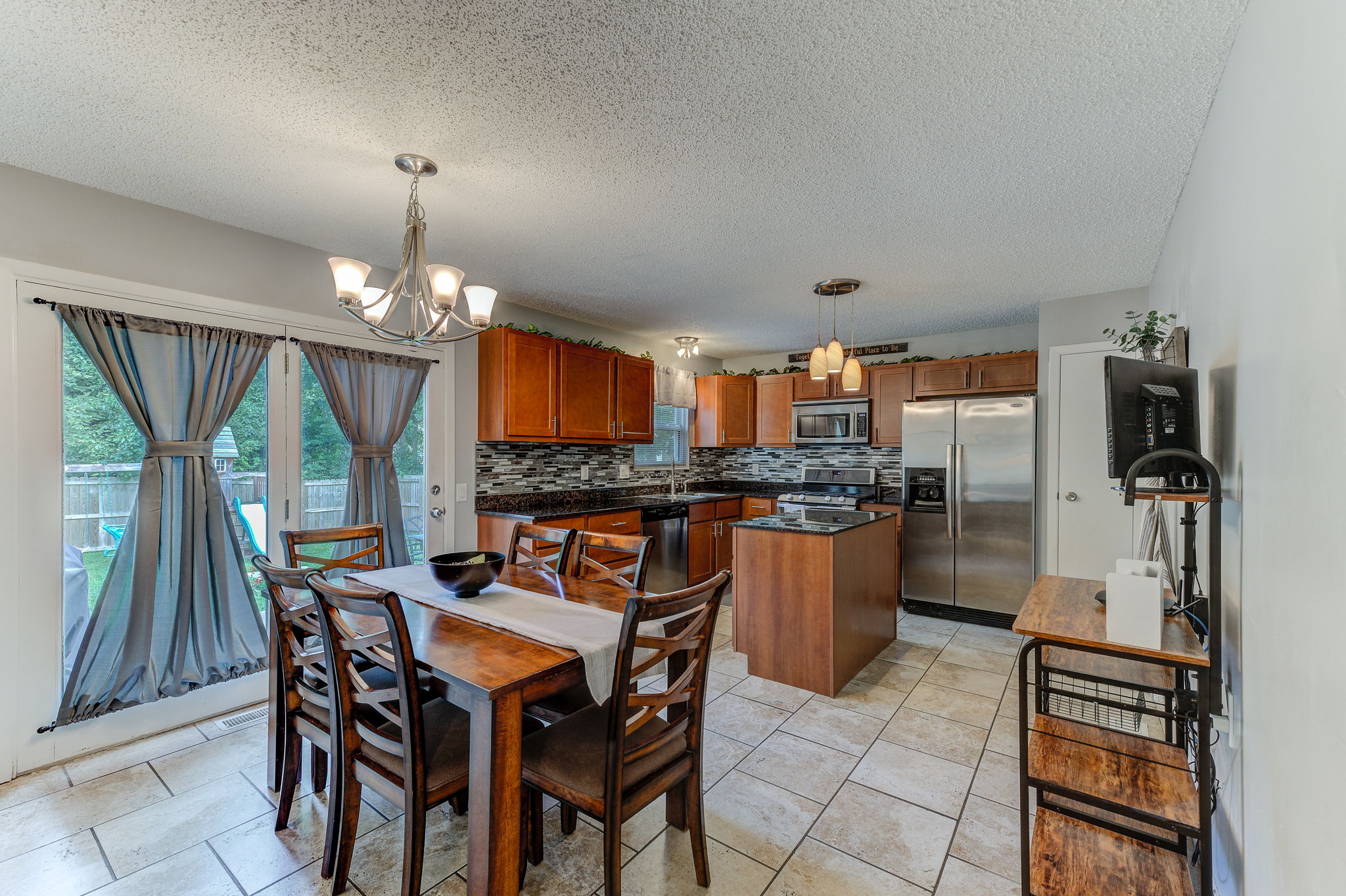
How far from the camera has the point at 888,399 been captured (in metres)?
5.17

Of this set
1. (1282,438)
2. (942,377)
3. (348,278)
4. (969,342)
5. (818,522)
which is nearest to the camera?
(1282,438)

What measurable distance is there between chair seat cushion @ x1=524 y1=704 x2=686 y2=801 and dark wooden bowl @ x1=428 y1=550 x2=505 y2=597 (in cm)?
59

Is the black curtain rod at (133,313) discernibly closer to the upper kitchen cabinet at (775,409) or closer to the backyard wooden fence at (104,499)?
the backyard wooden fence at (104,499)

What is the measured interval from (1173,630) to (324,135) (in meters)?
3.05

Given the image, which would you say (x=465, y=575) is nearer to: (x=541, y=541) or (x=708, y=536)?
(x=541, y=541)

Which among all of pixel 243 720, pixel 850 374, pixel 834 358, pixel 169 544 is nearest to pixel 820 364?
pixel 834 358

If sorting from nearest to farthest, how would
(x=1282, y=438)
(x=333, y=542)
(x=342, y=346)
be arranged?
(x=1282, y=438) < (x=333, y=542) < (x=342, y=346)

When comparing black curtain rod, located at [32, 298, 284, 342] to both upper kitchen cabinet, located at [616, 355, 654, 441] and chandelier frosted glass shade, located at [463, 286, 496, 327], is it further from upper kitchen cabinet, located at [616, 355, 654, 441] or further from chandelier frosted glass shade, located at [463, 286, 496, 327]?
upper kitchen cabinet, located at [616, 355, 654, 441]

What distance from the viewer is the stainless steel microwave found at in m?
5.32

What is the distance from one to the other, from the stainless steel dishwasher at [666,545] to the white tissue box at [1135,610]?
3.41 m

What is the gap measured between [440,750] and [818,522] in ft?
8.13


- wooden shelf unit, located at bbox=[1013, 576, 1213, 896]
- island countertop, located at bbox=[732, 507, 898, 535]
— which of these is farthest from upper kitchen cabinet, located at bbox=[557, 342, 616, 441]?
wooden shelf unit, located at bbox=[1013, 576, 1213, 896]

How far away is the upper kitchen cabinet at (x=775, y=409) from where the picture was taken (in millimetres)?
5824

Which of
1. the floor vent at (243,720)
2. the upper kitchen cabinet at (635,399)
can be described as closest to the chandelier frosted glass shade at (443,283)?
the floor vent at (243,720)
